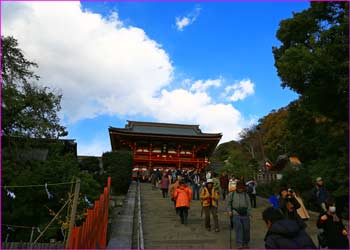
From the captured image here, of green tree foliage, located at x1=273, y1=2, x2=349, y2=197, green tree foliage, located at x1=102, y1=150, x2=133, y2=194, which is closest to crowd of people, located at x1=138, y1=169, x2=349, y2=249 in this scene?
green tree foliage, located at x1=273, y1=2, x2=349, y2=197

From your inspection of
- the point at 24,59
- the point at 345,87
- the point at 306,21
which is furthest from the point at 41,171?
the point at 306,21

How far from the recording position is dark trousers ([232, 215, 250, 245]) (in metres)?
7.57

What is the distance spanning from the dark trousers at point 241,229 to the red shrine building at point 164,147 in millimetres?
31983

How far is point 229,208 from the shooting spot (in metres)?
7.96

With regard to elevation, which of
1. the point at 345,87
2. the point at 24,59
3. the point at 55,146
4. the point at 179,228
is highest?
the point at 24,59

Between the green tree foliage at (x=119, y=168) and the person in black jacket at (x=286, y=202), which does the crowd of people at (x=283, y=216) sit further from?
the green tree foliage at (x=119, y=168)

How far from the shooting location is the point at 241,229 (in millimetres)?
7590

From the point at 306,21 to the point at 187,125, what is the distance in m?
35.9

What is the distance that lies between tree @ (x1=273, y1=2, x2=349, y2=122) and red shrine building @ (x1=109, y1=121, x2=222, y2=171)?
2483 centimetres

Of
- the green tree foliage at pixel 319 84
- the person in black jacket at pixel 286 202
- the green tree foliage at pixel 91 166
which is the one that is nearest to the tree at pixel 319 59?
the green tree foliage at pixel 319 84

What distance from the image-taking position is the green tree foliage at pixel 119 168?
814 inches

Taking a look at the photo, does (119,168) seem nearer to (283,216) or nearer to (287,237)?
(283,216)

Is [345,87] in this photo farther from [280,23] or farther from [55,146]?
[55,146]

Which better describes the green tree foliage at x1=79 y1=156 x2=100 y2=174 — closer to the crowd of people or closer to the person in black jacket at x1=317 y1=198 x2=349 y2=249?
the crowd of people
